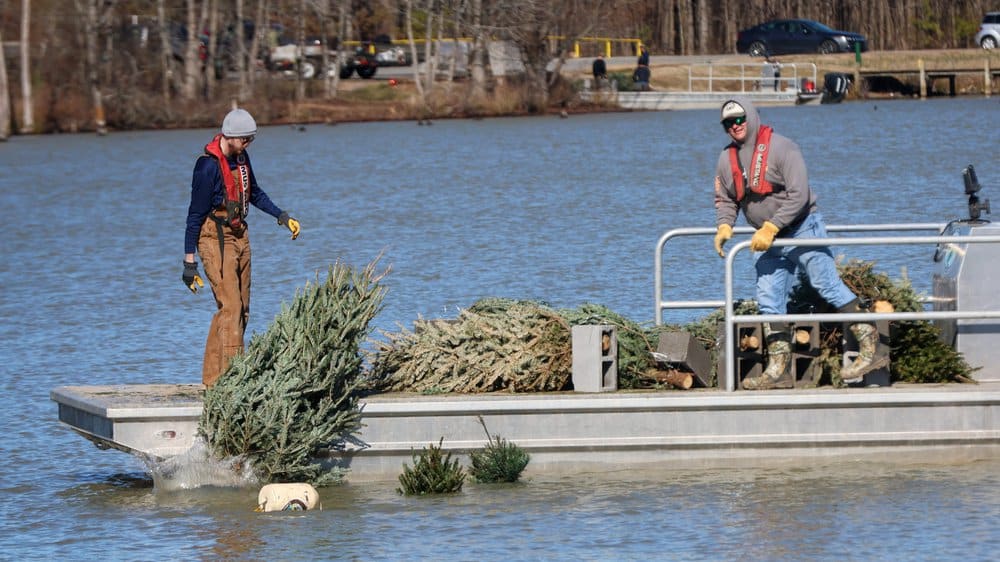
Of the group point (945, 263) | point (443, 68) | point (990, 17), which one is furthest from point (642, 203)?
Result: point (990, 17)

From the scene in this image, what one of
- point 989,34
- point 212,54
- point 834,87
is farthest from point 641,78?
point 212,54

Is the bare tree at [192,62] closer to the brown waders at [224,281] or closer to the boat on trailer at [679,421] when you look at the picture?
the brown waders at [224,281]

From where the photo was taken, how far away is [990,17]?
67.1 meters

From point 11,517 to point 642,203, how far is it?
2228cm

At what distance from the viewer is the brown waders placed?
404 inches

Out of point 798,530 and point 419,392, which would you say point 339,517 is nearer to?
point 419,392

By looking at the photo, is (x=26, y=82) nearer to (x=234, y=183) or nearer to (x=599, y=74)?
(x=599, y=74)

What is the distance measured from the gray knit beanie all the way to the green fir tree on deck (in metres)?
0.99

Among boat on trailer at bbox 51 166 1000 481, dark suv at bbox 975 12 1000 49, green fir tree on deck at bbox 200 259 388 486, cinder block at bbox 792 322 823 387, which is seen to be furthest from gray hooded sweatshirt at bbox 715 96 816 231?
dark suv at bbox 975 12 1000 49

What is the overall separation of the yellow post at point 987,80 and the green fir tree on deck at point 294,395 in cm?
5772

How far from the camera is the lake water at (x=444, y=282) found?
9055mm

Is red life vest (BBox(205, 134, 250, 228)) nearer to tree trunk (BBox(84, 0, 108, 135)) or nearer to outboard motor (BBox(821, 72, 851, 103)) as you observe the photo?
tree trunk (BBox(84, 0, 108, 135))

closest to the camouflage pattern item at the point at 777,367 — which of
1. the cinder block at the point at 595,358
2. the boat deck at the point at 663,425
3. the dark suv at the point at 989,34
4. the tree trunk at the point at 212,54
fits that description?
the boat deck at the point at 663,425

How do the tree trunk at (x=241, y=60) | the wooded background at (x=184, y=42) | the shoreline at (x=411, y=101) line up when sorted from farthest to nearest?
the tree trunk at (x=241, y=60) → the shoreline at (x=411, y=101) → the wooded background at (x=184, y=42)
